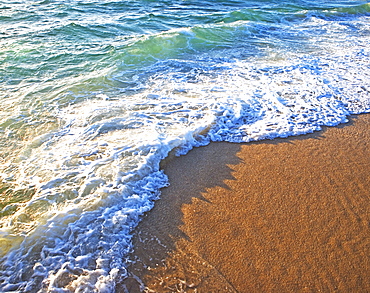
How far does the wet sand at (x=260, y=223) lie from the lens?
2514mm

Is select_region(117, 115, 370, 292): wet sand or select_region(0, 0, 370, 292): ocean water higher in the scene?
select_region(0, 0, 370, 292): ocean water

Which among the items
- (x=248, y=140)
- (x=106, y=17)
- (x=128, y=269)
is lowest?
(x=128, y=269)

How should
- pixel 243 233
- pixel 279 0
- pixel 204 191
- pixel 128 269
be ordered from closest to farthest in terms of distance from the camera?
1. pixel 128 269
2. pixel 243 233
3. pixel 204 191
4. pixel 279 0

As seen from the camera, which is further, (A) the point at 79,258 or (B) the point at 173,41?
(B) the point at 173,41

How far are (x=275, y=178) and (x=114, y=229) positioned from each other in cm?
205

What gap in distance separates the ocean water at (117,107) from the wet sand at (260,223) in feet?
0.92

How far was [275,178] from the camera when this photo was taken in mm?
3596

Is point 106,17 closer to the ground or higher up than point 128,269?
higher up

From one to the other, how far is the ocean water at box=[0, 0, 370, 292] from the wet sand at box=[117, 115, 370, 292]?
28 cm

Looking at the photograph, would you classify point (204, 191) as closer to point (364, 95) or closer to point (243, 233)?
point (243, 233)

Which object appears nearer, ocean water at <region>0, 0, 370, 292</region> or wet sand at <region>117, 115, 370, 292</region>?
wet sand at <region>117, 115, 370, 292</region>

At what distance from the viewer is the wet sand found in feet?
8.25

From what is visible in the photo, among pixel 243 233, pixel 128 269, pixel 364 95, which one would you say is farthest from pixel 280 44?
pixel 128 269

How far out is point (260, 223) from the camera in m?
3.00
